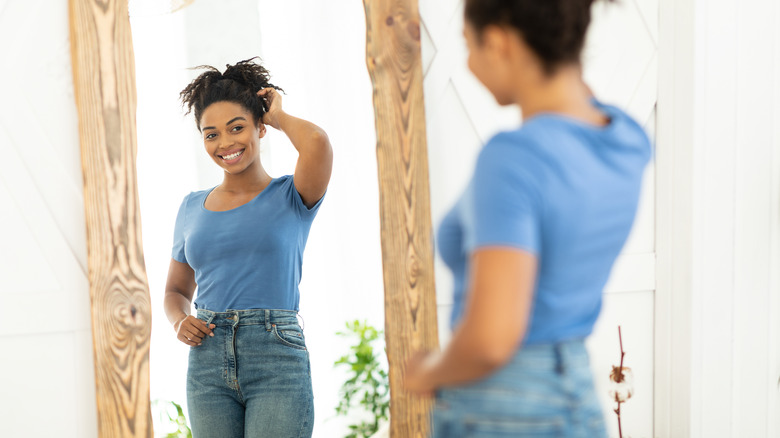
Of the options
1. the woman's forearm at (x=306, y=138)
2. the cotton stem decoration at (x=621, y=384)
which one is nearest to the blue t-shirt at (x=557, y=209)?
the woman's forearm at (x=306, y=138)

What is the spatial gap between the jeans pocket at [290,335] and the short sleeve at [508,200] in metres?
0.89

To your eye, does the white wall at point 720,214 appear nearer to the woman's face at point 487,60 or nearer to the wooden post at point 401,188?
the wooden post at point 401,188

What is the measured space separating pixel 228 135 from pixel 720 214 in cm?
143

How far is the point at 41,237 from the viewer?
5.07 ft

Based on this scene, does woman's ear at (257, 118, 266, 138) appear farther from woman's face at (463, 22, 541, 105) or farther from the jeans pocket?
woman's face at (463, 22, 541, 105)

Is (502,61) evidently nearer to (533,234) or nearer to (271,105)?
(533,234)

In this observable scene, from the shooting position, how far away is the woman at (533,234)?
2.10 feet

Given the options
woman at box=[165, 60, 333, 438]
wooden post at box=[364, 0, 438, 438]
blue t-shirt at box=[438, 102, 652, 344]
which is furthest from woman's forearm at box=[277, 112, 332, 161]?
blue t-shirt at box=[438, 102, 652, 344]

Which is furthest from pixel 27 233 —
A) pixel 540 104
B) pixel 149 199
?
pixel 540 104

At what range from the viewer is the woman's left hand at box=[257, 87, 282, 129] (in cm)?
154

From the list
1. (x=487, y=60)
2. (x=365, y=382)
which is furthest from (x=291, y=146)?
(x=487, y=60)

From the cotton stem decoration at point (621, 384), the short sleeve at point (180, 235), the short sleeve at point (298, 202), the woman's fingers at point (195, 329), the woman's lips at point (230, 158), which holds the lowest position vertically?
the cotton stem decoration at point (621, 384)

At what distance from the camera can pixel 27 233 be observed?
154 cm

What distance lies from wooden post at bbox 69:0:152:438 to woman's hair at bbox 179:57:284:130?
0.14 metres
